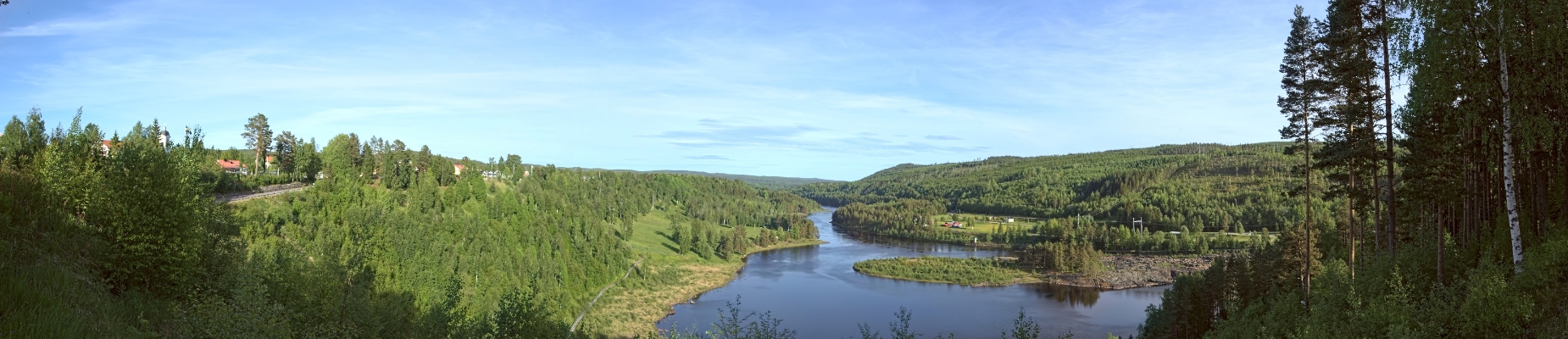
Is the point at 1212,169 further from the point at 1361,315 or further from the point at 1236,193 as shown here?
the point at 1361,315

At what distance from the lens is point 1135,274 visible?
77125 millimetres

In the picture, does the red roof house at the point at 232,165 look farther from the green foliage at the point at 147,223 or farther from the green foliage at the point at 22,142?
the green foliage at the point at 147,223

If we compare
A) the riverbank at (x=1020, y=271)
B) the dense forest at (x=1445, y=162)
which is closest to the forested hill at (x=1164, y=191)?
the riverbank at (x=1020, y=271)

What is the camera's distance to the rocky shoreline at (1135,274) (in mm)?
73281

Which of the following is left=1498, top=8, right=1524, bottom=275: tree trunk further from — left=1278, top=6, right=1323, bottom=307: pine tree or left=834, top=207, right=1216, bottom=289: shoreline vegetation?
left=834, top=207, right=1216, bottom=289: shoreline vegetation

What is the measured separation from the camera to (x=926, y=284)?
76.4 m

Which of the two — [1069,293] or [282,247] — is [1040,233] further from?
[282,247]

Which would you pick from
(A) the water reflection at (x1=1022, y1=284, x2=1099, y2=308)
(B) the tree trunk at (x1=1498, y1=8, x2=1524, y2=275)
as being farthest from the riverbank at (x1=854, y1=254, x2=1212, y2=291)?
(B) the tree trunk at (x1=1498, y1=8, x2=1524, y2=275)

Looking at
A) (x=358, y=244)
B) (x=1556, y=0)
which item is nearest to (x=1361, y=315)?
(x=1556, y=0)

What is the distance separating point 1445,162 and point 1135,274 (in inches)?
2407

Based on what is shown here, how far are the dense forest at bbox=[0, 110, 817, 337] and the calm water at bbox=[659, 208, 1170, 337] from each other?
11.8 meters

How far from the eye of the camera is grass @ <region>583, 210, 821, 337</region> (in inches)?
2021

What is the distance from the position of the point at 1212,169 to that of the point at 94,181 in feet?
553

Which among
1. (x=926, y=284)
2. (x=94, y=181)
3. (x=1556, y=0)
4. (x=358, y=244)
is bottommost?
(x=926, y=284)
